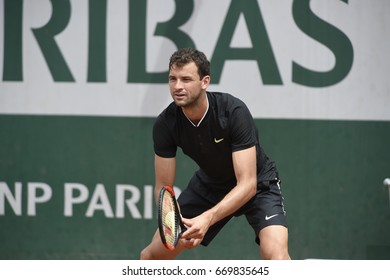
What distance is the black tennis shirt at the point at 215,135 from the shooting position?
5.18 meters

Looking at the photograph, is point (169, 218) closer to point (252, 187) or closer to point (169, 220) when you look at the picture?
point (169, 220)

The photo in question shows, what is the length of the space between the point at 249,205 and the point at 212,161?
0.34 m

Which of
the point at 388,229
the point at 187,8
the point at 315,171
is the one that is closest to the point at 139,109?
the point at 187,8

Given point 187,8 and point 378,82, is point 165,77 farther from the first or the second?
point 378,82

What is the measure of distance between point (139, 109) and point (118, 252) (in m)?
1.13

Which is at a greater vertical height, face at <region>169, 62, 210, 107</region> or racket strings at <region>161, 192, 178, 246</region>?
face at <region>169, 62, 210, 107</region>

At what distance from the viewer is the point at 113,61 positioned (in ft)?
22.7

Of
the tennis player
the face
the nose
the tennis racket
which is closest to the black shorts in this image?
the tennis player

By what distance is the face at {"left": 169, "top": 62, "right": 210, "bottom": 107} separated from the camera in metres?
4.98

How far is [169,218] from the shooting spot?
4844 mm

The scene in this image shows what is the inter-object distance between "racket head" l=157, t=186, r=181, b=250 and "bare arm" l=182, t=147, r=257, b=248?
59 mm

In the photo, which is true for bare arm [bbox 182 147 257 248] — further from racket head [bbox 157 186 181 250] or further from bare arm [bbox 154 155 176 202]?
bare arm [bbox 154 155 176 202]

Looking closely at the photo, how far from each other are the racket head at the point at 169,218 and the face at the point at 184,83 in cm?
50
